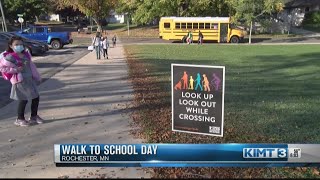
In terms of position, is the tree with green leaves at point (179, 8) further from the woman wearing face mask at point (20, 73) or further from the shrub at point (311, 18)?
the woman wearing face mask at point (20, 73)

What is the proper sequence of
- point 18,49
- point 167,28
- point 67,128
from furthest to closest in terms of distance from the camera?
point 167,28 → point 67,128 → point 18,49

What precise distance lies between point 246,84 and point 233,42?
30228mm

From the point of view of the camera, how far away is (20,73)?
7848mm

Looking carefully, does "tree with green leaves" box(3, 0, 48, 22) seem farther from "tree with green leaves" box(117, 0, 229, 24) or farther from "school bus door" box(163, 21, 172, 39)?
"school bus door" box(163, 21, 172, 39)

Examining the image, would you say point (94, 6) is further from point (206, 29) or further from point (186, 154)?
point (186, 154)

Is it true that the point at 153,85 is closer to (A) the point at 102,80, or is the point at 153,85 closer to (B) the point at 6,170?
(A) the point at 102,80

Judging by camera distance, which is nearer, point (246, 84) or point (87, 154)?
point (87, 154)

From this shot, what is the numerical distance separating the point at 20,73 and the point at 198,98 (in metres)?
3.65

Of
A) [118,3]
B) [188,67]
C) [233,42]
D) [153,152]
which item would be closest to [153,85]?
[188,67]

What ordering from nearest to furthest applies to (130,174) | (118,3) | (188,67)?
(130,174), (188,67), (118,3)

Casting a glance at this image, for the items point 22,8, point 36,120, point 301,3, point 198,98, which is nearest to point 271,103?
point 198,98

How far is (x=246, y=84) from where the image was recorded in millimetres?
13609

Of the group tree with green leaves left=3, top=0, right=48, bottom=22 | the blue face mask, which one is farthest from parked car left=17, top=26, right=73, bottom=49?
tree with green leaves left=3, top=0, right=48, bottom=22

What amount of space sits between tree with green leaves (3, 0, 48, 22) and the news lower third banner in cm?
6861
